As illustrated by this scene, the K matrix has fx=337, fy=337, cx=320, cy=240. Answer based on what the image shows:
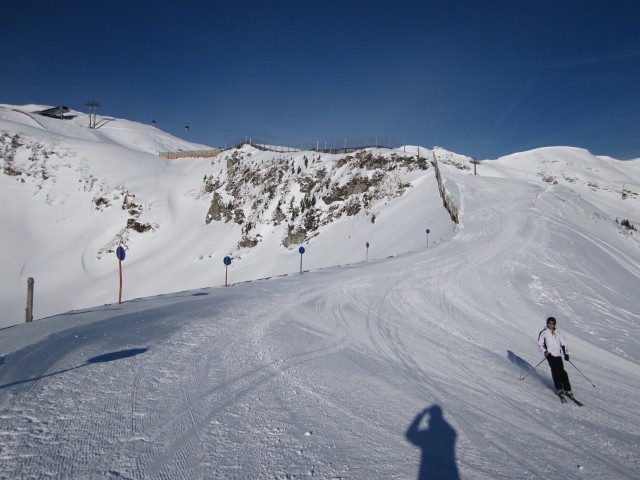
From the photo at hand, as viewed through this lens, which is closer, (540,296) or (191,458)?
(191,458)

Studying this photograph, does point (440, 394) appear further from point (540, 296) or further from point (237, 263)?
point (237, 263)

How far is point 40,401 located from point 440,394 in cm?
575

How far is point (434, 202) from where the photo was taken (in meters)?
32.6

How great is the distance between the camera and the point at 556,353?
243 inches

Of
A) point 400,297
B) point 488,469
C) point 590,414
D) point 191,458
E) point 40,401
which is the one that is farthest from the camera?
point 400,297

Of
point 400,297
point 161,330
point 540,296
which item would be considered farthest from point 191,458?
point 540,296

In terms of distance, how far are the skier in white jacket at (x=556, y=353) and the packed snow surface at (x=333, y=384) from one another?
0.92 feet

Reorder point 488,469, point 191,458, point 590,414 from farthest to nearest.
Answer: point 590,414 → point 488,469 → point 191,458

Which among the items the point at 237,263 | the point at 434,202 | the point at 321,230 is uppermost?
the point at 434,202

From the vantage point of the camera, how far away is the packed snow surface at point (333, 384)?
3.63 metres

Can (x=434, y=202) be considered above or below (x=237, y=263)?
above

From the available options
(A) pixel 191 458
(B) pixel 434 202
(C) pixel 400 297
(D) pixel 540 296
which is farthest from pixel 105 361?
(B) pixel 434 202

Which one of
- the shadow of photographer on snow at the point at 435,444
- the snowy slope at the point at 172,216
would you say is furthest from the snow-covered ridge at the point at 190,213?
the shadow of photographer on snow at the point at 435,444

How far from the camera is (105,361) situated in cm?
575
